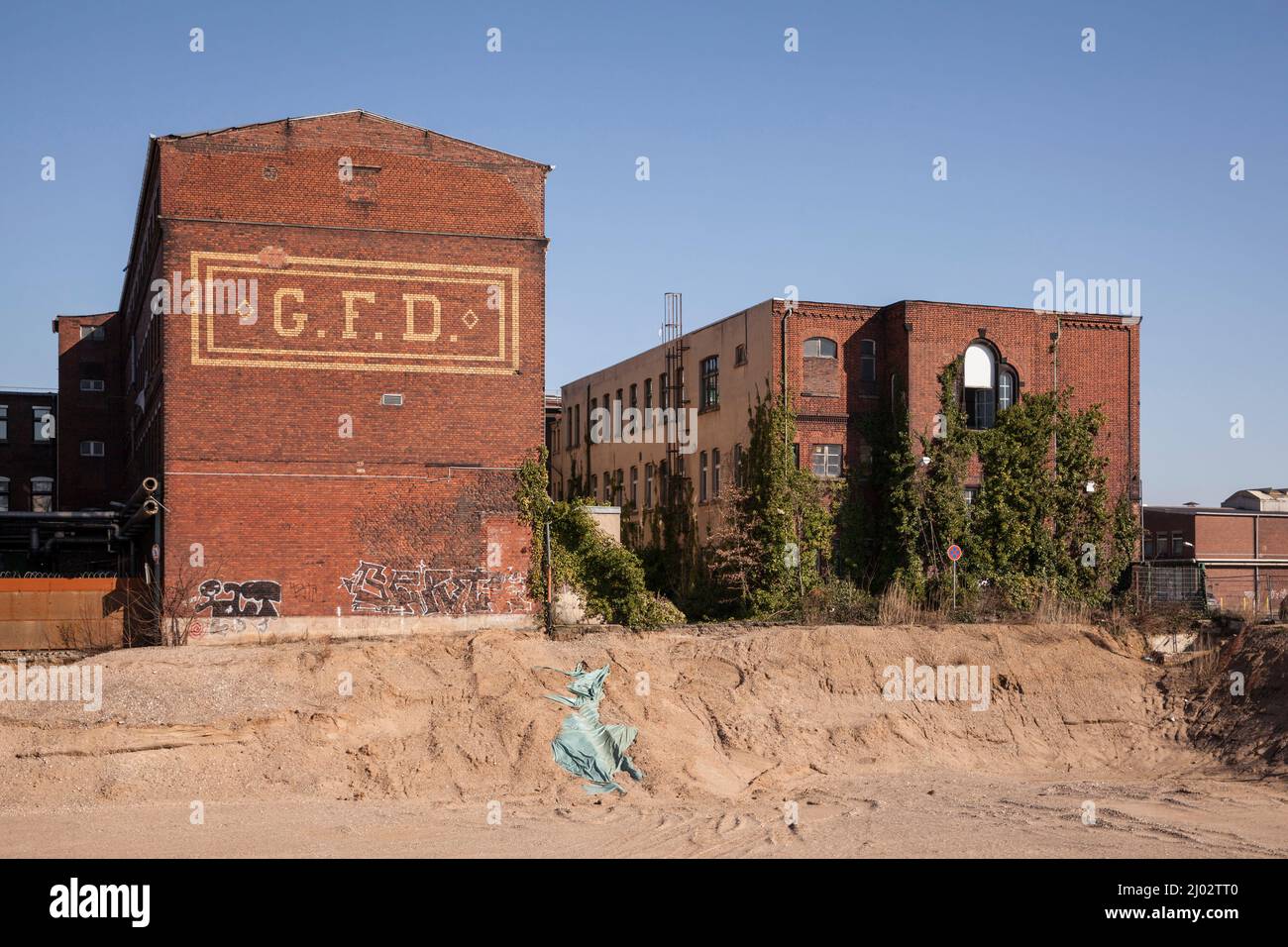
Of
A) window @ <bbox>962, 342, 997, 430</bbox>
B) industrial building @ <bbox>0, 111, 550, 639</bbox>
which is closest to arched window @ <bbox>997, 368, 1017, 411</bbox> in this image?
window @ <bbox>962, 342, 997, 430</bbox>

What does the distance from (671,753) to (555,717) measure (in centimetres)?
262

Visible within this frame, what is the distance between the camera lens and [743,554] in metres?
40.8

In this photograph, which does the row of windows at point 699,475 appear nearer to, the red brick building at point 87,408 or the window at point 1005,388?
the window at point 1005,388

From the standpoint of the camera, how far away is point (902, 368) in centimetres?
4141

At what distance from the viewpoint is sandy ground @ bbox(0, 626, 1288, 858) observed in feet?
73.9

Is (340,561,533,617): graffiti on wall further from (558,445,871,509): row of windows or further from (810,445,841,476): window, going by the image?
(810,445,841,476): window

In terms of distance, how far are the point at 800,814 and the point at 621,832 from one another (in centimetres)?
367

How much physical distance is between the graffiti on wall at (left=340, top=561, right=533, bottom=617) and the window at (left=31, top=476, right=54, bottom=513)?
37339mm

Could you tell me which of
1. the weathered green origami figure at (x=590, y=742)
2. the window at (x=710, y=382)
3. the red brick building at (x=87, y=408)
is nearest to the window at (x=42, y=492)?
the red brick building at (x=87, y=408)

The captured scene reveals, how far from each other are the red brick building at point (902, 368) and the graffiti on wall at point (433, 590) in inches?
459

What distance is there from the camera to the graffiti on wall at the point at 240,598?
3177cm

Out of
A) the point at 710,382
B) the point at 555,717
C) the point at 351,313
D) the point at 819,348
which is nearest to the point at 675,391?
the point at 710,382

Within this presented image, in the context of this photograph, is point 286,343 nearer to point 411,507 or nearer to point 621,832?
point 411,507
